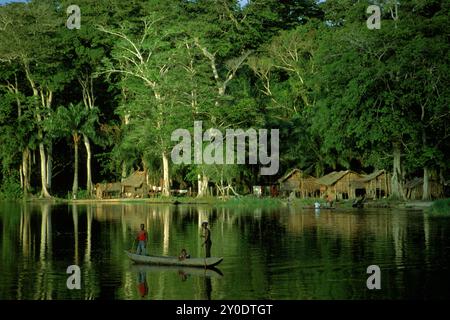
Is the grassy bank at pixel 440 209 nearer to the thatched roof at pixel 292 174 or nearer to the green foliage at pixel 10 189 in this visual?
the thatched roof at pixel 292 174

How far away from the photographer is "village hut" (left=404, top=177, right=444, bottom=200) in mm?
62938

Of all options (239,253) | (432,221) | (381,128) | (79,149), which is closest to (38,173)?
Result: (79,149)

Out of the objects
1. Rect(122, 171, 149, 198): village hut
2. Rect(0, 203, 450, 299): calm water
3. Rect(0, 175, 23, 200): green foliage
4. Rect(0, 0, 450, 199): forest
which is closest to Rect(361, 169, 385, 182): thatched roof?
Rect(0, 0, 450, 199): forest

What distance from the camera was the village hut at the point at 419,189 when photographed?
62938 millimetres

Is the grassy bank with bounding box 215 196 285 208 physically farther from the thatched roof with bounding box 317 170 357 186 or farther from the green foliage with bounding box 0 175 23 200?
the green foliage with bounding box 0 175 23 200

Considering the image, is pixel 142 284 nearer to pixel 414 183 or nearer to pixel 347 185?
pixel 414 183

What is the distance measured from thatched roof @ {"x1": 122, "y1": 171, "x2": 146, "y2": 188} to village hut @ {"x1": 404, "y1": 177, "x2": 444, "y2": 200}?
1019 inches

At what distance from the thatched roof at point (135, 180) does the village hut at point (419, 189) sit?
25889 mm

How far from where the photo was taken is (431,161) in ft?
193

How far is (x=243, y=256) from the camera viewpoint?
29.4m

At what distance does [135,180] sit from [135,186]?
0.72m

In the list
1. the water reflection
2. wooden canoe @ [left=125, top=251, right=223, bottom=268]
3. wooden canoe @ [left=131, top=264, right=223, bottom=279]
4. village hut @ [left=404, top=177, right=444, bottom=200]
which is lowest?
the water reflection

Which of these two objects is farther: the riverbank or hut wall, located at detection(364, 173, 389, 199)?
hut wall, located at detection(364, 173, 389, 199)

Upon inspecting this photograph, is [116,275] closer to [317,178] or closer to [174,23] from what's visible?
[317,178]
